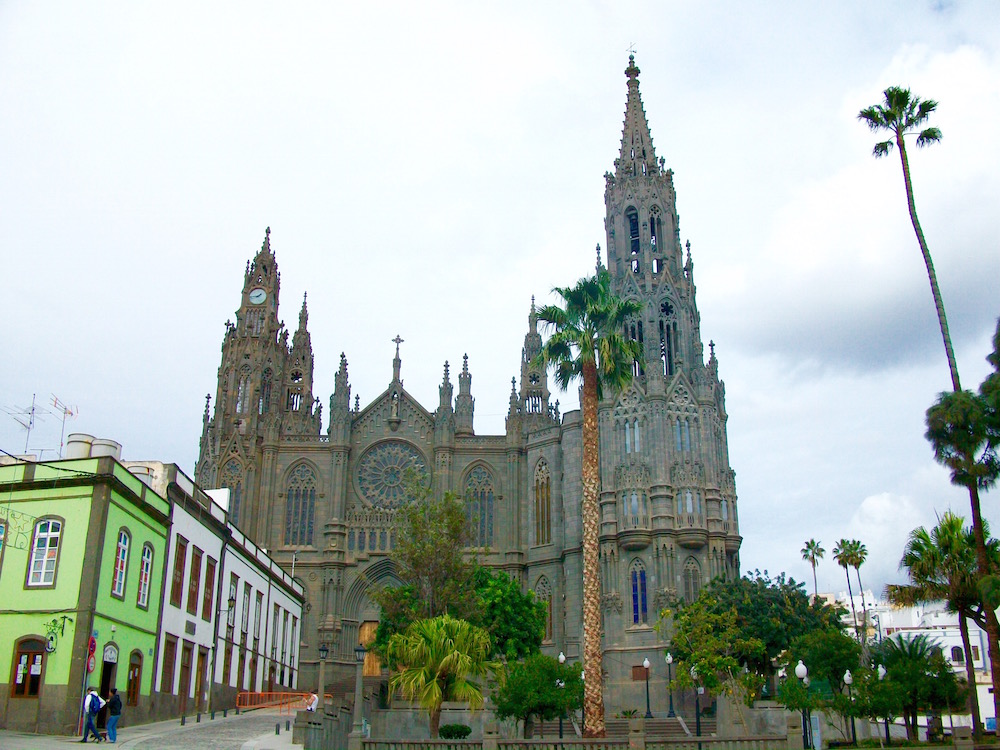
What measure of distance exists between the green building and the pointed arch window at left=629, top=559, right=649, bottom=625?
31.8m

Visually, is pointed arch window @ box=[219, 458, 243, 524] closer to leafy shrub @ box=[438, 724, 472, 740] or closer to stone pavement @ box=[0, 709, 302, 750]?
stone pavement @ box=[0, 709, 302, 750]

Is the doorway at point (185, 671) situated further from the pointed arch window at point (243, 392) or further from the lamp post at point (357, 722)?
the pointed arch window at point (243, 392)

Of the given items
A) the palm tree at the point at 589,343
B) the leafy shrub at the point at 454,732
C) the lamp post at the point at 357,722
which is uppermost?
the palm tree at the point at 589,343

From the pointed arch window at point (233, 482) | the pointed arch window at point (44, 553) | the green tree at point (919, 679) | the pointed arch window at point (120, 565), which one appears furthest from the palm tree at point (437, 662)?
the pointed arch window at point (233, 482)

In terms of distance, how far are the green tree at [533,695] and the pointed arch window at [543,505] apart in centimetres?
2909

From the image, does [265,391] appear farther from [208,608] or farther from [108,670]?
[108,670]

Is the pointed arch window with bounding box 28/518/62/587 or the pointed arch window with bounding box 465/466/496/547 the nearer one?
the pointed arch window with bounding box 28/518/62/587

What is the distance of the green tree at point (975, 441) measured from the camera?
1158 inches

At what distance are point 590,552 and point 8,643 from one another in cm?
1708

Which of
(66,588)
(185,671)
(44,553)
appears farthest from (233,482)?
(66,588)

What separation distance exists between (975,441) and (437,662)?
57.1 feet

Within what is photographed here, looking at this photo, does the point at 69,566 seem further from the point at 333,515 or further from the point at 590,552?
the point at 333,515

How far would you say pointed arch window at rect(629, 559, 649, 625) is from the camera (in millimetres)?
57188

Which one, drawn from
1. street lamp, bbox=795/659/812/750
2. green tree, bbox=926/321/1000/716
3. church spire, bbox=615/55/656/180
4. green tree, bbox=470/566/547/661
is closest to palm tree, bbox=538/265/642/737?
street lamp, bbox=795/659/812/750
